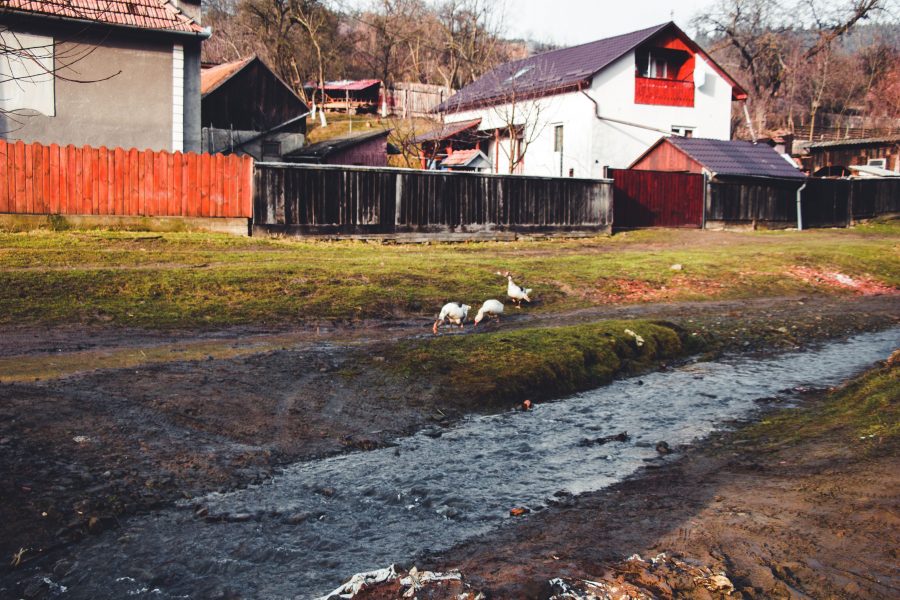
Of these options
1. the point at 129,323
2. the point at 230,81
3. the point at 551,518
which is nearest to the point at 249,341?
the point at 129,323

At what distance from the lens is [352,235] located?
64.2ft

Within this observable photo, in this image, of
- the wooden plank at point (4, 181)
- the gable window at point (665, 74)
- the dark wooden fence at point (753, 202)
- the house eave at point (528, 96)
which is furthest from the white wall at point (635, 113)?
the wooden plank at point (4, 181)

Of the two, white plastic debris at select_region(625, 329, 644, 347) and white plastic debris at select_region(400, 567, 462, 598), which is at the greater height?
white plastic debris at select_region(625, 329, 644, 347)

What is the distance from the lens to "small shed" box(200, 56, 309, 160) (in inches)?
1332

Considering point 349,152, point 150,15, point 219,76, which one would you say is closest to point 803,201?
point 349,152

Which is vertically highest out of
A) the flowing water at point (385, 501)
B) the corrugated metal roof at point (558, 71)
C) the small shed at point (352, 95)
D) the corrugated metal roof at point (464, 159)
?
the small shed at point (352, 95)

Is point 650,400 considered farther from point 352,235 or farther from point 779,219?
point 779,219

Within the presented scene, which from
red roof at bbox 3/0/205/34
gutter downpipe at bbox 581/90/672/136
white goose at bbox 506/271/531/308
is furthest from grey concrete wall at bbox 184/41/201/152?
gutter downpipe at bbox 581/90/672/136

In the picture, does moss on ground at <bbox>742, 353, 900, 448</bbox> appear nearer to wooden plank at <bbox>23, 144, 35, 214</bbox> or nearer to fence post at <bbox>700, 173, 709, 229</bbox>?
wooden plank at <bbox>23, 144, 35, 214</bbox>

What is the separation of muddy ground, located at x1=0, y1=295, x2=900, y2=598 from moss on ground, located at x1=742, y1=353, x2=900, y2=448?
1.37 ft

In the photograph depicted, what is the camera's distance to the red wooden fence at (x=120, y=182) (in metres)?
16.9

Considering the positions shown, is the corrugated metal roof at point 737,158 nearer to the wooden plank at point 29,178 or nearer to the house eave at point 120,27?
the house eave at point 120,27

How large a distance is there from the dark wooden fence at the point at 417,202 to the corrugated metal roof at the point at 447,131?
1528 centimetres

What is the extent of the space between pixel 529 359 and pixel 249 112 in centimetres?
3010
